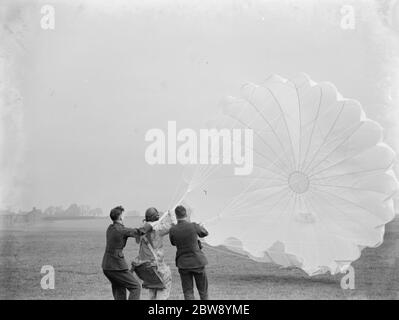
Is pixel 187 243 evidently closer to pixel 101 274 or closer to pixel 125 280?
pixel 125 280

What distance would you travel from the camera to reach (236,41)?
8039 mm

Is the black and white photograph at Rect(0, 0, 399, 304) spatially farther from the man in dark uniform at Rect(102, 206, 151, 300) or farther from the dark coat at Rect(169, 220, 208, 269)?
the man in dark uniform at Rect(102, 206, 151, 300)

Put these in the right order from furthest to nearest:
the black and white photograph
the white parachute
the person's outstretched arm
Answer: the black and white photograph < the white parachute < the person's outstretched arm

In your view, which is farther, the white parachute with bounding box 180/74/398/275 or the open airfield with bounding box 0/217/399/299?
the open airfield with bounding box 0/217/399/299

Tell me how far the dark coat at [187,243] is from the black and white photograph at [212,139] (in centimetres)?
118

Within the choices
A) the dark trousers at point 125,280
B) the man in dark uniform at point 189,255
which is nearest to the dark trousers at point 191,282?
the man in dark uniform at point 189,255

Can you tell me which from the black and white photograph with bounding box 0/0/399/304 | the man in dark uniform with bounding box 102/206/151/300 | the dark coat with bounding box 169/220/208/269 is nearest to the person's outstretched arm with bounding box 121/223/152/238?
the man in dark uniform with bounding box 102/206/151/300

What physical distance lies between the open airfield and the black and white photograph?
21mm

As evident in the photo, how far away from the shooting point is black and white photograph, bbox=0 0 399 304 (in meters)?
7.20

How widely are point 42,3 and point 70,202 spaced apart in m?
2.45

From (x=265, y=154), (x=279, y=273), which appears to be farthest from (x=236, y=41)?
(x=279, y=273)

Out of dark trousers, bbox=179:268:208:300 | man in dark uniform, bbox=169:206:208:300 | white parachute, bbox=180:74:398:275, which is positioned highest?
white parachute, bbox=180:74:398:275

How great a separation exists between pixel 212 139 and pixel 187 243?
190cm

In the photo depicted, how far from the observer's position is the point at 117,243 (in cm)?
Answer: 584
